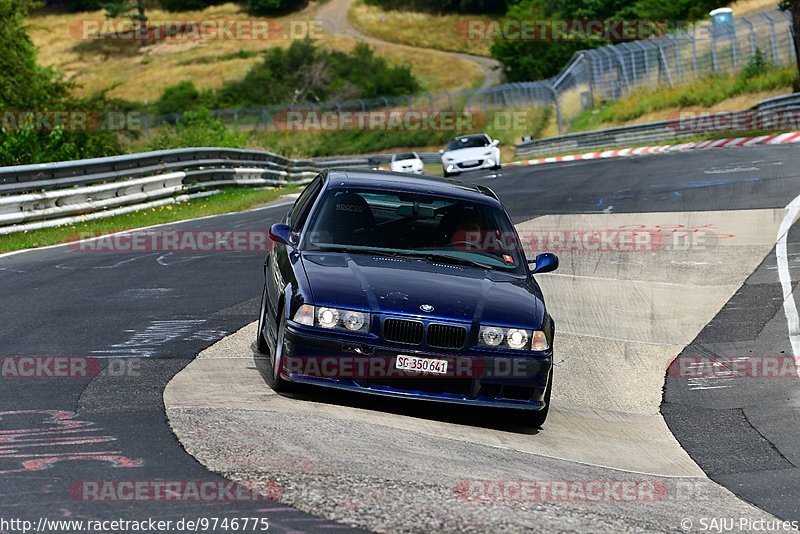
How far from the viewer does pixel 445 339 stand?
7.82 m

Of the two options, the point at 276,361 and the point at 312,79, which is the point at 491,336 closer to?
the point at 276,361

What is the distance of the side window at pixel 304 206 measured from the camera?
31.2ft

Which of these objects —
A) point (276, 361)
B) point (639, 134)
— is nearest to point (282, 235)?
point (276, 361)

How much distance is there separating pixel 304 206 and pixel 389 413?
234 centimetres

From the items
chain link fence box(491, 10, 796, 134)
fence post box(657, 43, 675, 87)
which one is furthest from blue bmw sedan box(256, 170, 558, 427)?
fence post box(657, 43, 675, 87)

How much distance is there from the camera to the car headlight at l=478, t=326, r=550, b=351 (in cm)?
789

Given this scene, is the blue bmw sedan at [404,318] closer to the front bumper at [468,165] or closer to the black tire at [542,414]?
the black tire at [542,414]

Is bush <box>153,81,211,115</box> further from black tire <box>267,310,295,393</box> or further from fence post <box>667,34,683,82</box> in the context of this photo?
black tire <box>267,310,295,393</box>

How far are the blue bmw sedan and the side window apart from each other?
298 mm

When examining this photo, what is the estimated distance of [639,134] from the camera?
43562mm

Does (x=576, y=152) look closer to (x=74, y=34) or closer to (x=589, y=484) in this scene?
(x=589, y=484)

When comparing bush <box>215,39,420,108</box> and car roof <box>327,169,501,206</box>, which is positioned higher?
car roof <box>327,169,501,206</box>

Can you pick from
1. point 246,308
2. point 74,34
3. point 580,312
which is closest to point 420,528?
point 246,308

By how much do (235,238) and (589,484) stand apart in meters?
12.3
